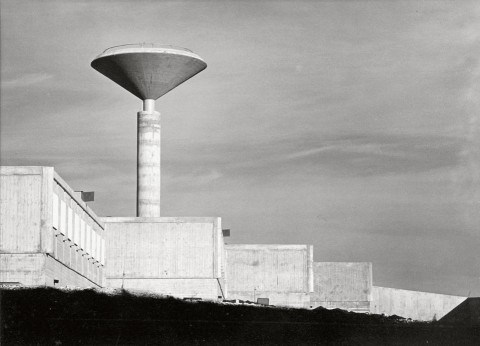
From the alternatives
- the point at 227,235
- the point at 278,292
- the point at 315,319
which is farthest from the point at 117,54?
the point at 315,319

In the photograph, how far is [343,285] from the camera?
83.9m

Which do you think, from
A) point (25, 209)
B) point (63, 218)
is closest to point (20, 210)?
point (25, 209)

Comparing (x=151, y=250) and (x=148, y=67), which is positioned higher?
(x=148, y=67)

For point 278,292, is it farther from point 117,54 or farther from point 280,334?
point 280,334

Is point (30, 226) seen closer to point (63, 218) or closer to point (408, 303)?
point (63, 218)

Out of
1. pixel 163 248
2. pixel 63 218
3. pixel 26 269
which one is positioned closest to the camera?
pixel 26 269

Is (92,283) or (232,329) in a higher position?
(92,283)

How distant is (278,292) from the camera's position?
7562 centimetres

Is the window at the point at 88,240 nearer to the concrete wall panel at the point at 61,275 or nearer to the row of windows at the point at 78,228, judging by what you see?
the row of windows at the point at 78,228

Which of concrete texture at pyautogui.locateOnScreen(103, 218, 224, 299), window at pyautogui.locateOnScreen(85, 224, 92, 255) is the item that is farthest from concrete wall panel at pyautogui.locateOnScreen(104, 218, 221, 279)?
window at pyautogui.locateOnScreen(85, 224, 92, 255)

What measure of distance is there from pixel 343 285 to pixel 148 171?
991 inches

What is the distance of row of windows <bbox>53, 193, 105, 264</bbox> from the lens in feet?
134

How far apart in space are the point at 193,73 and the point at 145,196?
9099 millimetres

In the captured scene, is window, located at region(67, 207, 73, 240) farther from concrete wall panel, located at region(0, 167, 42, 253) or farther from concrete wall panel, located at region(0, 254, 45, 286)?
concrete wall panel, located at region(0, 254, 45, 286)
